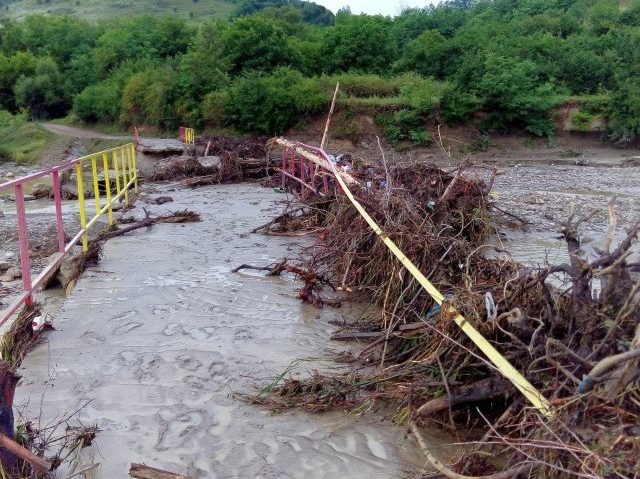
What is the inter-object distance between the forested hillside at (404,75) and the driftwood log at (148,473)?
27.6 metres

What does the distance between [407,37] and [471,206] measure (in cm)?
3876

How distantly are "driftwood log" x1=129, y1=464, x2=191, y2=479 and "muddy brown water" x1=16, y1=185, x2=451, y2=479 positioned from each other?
0.75 feet

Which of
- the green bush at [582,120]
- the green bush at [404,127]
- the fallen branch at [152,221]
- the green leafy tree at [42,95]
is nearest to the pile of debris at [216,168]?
the fallen branch at [152,221]

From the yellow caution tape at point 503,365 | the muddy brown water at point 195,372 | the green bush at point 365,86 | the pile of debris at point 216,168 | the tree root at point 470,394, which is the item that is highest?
the green bush at point 365,86

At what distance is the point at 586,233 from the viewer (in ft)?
33.3

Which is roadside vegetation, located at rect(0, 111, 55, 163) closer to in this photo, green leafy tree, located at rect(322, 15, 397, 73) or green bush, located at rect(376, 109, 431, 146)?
green leafy tree, located at rect(322, 15, 397, 73)

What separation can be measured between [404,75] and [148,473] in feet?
109

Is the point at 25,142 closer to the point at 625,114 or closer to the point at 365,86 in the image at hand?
the point at 365,86

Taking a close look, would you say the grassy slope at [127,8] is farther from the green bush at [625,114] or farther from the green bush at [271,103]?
the green bush at [625,114]

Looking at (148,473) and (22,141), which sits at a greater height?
(148,473)

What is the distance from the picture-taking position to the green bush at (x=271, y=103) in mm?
31609

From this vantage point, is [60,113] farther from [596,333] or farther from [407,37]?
[596,333]

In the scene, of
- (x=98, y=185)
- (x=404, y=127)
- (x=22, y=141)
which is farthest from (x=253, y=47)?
(x=98, y=185)

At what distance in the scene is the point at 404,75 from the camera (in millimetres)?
34406
